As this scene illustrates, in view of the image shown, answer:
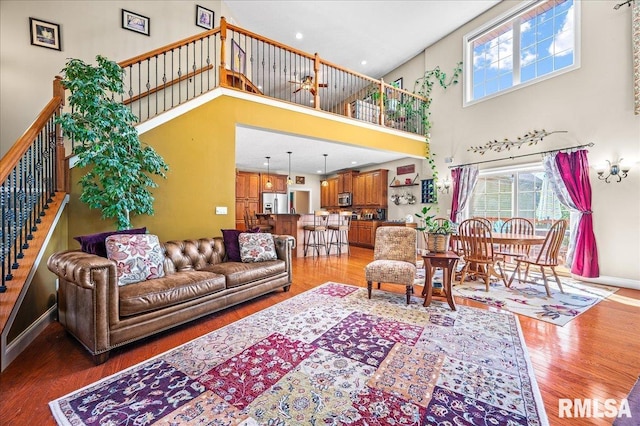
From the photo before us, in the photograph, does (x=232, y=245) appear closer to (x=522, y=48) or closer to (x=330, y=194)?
(x=522, y=48)

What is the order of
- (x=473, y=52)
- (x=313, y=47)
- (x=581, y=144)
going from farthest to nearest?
1. (x=313, y=47)
2. (x=473, y=52)
3. (x=581, y=144)

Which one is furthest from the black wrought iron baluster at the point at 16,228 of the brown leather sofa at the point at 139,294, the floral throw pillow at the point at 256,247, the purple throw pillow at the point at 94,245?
the floral throw pillow at the point at 256,247

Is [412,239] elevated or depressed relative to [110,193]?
depressed

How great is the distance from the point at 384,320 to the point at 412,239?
1297 mm

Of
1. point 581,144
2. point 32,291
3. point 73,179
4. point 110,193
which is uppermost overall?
point 581,144

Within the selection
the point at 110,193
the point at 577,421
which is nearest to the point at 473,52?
the point at 577,421

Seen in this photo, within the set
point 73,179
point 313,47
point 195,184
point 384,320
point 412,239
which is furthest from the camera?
point 313,47

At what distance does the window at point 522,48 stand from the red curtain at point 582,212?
172 centimetres

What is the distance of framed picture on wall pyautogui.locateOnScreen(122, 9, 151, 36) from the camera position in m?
4.43

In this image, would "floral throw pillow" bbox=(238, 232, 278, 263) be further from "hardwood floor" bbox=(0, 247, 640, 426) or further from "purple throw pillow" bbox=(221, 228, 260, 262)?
"hardwood floor" bbox=(0, 247, 640, 426)

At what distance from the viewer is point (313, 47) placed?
23.8 feet

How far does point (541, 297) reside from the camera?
3473mm

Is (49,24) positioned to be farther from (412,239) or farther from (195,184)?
(412,239)

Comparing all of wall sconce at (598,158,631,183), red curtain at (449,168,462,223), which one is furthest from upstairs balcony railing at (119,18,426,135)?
wall sconce at (598,158,631,183)
